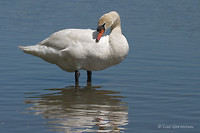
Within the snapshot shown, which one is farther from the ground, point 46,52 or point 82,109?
point 46,52

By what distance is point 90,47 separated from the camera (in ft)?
31.0

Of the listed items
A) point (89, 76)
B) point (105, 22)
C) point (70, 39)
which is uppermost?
point (105, 22)

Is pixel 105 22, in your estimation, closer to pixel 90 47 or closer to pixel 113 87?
pixel 90 47

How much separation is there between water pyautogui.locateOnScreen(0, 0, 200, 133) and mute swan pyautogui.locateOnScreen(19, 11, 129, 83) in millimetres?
512

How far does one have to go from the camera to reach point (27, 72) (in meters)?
11.0

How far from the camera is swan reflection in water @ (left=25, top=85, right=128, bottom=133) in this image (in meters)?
6.98

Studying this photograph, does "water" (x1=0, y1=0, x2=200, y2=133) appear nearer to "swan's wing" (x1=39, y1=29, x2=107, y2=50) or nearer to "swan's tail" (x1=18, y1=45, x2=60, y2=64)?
"swan's tail" (x1=18, y1=45, x2=60, y2=64)

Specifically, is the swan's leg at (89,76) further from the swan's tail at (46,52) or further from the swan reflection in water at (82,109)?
the swan's tail at (46,52)

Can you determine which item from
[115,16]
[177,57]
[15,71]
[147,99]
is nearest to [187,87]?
[147,99]

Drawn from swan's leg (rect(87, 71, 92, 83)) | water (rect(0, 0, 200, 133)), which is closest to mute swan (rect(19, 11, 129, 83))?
swan's leg (rect(87, 71, 92, 83))

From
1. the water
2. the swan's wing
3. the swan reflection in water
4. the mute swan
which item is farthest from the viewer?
the swan's wing

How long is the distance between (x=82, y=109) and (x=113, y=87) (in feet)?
6.37

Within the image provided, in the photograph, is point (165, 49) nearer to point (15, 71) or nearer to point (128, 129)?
point (15, 71)

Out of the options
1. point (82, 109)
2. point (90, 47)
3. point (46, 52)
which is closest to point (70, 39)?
point (90, 47)
